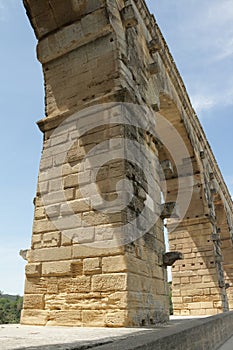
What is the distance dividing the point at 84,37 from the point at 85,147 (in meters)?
1.70

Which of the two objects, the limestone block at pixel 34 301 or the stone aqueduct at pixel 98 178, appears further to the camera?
the limestone block at pixel 34 301

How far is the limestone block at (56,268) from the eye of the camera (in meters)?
3.56

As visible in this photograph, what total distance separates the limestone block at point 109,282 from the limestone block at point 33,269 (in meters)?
0.79

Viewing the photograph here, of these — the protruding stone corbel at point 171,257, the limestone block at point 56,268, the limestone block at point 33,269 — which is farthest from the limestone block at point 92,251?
the protruding stone corbel at point 171,257

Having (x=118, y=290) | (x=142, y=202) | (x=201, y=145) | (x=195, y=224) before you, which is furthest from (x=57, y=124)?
(x=201, y=145)

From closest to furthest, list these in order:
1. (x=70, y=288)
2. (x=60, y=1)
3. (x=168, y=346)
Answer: (x=168, y=346), (x=70, y=288), (x=60, y=1)

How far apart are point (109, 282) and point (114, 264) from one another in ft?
0.60

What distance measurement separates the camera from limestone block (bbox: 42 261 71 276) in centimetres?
356

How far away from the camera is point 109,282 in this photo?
10.6 ft

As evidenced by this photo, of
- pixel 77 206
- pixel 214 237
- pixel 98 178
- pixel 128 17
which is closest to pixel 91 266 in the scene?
pixel 77 206

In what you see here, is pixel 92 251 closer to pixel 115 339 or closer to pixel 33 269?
pixel 33 269

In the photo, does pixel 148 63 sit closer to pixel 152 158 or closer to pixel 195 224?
pixel 152 158

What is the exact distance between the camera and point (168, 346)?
2.17 metres

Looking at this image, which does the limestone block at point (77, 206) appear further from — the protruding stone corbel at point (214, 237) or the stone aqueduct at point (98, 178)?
the protruding stone corbel at point (214, 237)
